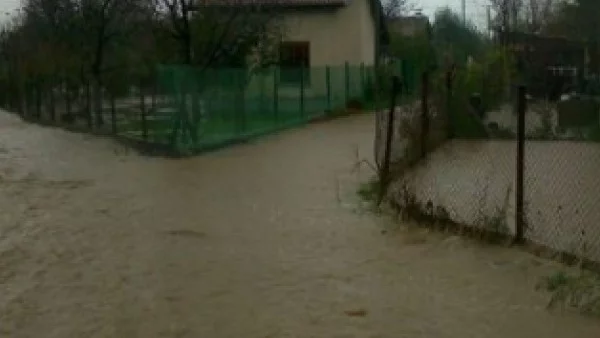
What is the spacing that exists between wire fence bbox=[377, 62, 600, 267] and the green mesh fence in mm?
4299

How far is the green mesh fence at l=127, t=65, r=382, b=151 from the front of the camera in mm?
19656

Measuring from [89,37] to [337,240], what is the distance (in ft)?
79.3

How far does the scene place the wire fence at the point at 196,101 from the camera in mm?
19797

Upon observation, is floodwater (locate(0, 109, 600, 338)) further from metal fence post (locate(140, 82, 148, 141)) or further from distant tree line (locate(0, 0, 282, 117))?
distant tree line (locate(0, 0, 282, 117))

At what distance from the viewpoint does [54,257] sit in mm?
9547

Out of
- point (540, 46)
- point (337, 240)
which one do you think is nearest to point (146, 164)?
point (337, 240)

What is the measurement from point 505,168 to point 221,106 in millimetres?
8500

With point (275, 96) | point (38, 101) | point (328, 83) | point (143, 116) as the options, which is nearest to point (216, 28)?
point (275, 96)

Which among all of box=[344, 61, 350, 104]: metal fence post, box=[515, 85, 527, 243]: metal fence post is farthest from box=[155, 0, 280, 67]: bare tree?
box=[515, 85, 527, 243]: metal fence post

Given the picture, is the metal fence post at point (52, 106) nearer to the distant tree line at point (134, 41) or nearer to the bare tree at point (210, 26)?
the distant tree line at point (134, 41)

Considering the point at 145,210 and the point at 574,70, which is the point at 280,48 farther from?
the point at 145,210

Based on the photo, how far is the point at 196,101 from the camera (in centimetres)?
1988

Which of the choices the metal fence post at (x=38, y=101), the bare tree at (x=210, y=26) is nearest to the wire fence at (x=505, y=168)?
the bare tree at (x=210, y=26)

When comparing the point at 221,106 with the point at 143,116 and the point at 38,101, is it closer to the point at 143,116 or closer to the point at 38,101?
the point at 143,116
